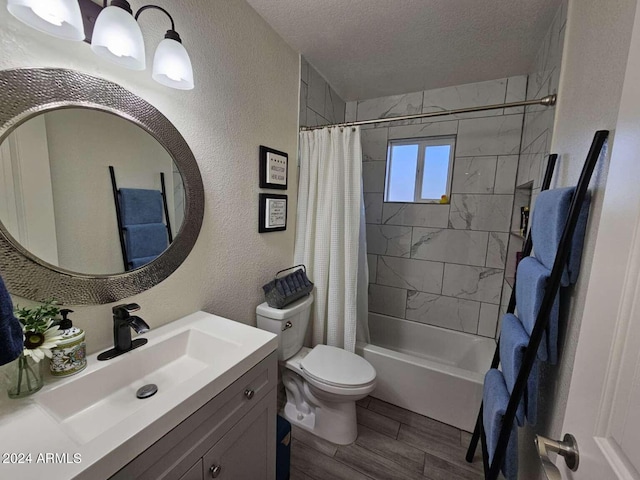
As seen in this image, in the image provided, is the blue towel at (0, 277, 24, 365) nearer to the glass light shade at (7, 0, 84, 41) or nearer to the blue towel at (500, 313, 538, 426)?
the glass light shade at (7, 0, 84, 41)

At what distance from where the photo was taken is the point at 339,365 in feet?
5.44

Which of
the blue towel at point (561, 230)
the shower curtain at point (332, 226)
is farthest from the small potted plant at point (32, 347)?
the blue towel at point (561, 230)

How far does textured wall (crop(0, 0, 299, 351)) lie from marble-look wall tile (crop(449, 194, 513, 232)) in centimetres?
157

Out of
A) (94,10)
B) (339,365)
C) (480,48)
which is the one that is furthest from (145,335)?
(480,48)

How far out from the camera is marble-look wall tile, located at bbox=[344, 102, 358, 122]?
2721 mm

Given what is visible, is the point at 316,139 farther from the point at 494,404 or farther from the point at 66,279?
the point at 494,404

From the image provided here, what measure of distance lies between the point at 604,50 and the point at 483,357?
6.84 feet

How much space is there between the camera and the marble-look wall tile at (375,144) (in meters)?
2.63

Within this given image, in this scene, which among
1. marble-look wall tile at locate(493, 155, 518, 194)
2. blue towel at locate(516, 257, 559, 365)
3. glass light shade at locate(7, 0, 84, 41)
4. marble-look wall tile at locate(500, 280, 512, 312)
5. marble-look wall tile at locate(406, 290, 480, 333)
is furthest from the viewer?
marble-look wall tile at locate(406, 290, 480, 333)

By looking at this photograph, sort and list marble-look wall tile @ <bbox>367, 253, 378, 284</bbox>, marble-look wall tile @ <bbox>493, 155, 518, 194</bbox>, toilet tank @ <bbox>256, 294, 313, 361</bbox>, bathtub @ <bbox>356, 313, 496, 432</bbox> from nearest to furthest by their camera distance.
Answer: toilet tank @ <bbox>256, 294, 313, 361</bbox> < bathtub @ <bbox>356, 313, 496, 432</bbox> < marble-look wall tile @ <bbox>493, 155, 518, 194</bbox> < marble-look wall tile @ <bbox>367, 253, 378, 284</bbox>

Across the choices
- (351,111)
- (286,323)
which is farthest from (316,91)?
(286,323)

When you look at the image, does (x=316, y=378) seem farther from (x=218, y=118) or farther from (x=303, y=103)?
(x=303, y=103)

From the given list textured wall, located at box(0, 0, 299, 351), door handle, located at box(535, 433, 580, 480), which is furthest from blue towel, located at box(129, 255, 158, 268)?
door handle, located at box(535, 433, 580, 480)

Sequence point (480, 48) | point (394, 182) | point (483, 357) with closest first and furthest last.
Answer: point (480, 48) → point (483, 357) → point (394, 182)
